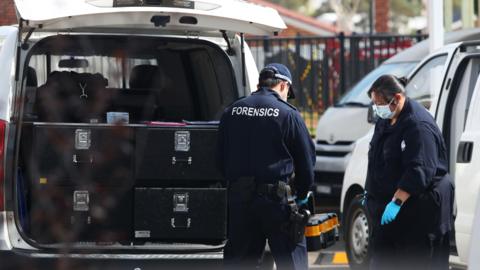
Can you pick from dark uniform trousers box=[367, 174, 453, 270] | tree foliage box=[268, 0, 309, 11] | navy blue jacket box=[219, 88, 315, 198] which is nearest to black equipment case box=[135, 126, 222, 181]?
navy blue jacket box=[219, 88, 315, 198]

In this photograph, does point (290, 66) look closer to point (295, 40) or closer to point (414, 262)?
point (295, 40)

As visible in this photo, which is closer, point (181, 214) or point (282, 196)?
point (282, 196)

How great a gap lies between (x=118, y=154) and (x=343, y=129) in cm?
772

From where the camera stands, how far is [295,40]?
1945cm

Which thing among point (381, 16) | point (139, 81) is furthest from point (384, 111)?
point (381, 16)

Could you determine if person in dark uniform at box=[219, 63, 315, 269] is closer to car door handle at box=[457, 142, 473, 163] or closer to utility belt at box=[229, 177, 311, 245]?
A: utility belt at box=[229, 177, 311, 245]

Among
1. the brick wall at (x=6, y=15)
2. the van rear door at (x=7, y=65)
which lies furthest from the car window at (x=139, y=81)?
the brick wall at (x=6, y=15)

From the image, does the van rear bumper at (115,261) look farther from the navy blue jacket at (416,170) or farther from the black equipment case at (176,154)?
the navy blue jacket at (416,170)

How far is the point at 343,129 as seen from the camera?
14.7 meters

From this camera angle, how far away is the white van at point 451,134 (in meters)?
8.87

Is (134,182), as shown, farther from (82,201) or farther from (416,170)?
(416,170)

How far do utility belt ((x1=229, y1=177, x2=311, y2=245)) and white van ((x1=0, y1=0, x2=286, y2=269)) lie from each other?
15.7 inches

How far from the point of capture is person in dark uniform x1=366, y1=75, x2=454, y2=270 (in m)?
7.64

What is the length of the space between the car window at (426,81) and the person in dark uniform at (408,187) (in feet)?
6.77
